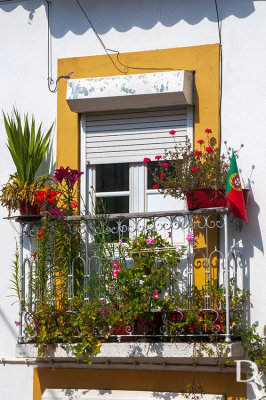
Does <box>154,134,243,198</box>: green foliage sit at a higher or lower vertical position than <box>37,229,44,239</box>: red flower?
higher

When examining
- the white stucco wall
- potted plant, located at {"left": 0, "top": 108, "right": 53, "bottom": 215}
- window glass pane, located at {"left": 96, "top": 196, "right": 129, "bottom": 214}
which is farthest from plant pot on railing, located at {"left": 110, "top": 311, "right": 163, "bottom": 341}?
potted plant, located at {"left": 0, "top": 108, "right": 53, "bottom": 215}

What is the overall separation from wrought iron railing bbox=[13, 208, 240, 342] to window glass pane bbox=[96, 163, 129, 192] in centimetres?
45

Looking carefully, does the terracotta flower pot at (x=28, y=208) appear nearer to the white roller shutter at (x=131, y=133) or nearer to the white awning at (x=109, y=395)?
the white roller shutter at (x=131, y=133)

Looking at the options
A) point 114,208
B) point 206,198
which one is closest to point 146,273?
point 206,198

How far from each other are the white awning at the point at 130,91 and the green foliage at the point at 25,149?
566mm

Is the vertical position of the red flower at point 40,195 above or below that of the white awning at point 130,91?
below

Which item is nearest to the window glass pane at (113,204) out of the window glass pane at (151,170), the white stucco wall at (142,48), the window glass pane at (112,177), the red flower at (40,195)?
the window glass pane at (112,177)

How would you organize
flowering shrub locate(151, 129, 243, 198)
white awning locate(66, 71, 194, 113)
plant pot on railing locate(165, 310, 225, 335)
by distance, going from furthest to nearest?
1. white awning locate(66, 71, 194, 113)
2. flowering shrub locate(151, 129, 243, 198)
3. plant pot on railing locate(165, 310, 225, 335)

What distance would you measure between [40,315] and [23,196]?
1.38 metres

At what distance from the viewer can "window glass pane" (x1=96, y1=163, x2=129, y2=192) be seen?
1105 centimetres

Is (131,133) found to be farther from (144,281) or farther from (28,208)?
(144,281)

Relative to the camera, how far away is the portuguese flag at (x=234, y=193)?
32.1 ft

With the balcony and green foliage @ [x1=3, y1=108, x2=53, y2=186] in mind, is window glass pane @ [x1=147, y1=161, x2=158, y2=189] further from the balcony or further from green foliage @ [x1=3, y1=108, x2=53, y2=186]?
green foliage @ [x1=3, y1=108, x2=53, y2=186]

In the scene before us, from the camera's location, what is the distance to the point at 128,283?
9.98 meters
